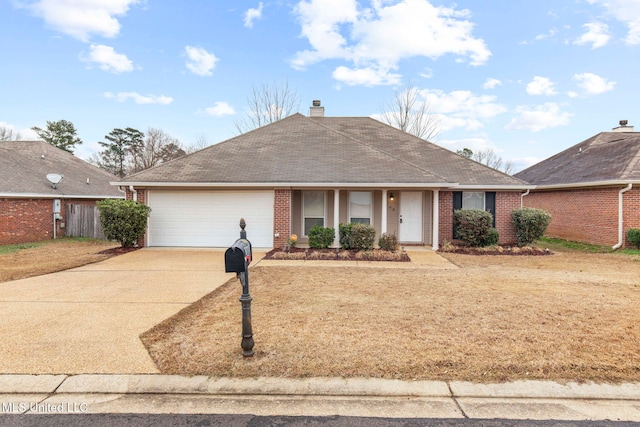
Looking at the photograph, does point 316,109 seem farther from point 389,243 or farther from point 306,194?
point 389,243

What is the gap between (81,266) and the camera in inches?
345

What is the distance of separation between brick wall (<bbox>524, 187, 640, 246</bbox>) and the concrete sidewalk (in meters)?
12.1

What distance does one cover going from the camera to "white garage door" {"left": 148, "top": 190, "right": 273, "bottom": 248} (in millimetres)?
11945

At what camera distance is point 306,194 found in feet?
41.2

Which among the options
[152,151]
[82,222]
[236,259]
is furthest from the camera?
[152,151]

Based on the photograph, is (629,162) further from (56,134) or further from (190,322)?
(56,134)

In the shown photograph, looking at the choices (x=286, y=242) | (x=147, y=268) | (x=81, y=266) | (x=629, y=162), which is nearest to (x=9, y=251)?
(x=81, y=266)

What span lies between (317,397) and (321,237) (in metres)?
8.30

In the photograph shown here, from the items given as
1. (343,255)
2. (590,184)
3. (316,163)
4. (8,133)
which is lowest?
(343,255)

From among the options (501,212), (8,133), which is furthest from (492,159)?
(8,133)

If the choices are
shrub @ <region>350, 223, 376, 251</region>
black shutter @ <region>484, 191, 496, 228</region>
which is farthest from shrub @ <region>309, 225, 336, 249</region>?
black shutter @ <region>484, 191, 496, 228</region>

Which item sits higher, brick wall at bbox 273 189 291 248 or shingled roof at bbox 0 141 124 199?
shingled roof at bbox 0 141 124 199

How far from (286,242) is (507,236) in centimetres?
832

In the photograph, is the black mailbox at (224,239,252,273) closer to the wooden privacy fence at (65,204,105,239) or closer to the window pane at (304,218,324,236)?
the window pane at (304,218,324,236)
